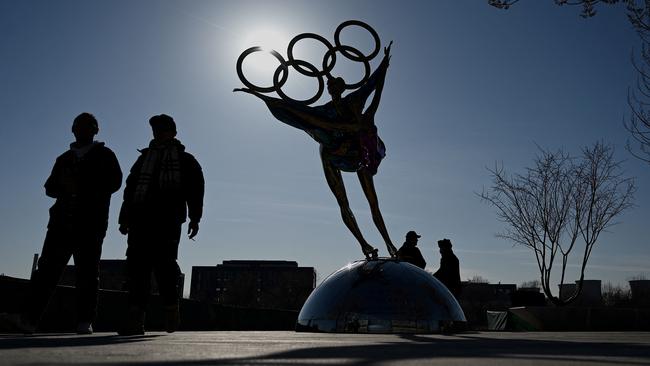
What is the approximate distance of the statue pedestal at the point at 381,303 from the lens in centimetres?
670

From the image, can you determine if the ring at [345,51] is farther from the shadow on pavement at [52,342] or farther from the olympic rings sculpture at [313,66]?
the shadow on pavement at [52,342]

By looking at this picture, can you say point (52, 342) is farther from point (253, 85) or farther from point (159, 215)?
point (253, 85)

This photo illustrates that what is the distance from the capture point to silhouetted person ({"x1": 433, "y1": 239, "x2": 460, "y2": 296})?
34.3 feet

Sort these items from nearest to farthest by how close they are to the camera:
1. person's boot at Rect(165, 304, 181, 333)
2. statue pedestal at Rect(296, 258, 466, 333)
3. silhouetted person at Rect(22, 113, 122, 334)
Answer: silhouetted person at Rect(22, 113, 122, 334) < person's boot at Rect(165, 304, 181, 333) < statue pedestal at Rect(296, 258, 466, 333)

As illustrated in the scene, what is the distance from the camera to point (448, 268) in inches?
412

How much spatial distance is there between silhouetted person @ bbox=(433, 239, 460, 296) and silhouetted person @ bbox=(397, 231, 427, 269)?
1034 mm

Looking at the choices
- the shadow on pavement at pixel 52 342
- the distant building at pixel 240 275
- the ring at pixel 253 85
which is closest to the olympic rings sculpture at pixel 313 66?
the ring at pixel 253 85

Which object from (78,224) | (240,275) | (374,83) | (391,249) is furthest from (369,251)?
(240,275)

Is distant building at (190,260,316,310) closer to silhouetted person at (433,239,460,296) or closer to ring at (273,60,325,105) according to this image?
silhouetted person at (433,239,460,296)

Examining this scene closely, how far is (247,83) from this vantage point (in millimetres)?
9172

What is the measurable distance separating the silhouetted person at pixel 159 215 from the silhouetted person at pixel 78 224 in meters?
0.21

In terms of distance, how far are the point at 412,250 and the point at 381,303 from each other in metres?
2.91

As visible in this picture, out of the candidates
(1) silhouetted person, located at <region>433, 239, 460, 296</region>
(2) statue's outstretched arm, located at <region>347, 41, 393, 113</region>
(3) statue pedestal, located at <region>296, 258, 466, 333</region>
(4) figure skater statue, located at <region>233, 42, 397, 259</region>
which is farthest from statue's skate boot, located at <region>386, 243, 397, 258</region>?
(2) statue's outstretched arm, located at <region>347, 41, 393, 113</region>

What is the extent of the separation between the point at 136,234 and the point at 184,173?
678 mm
